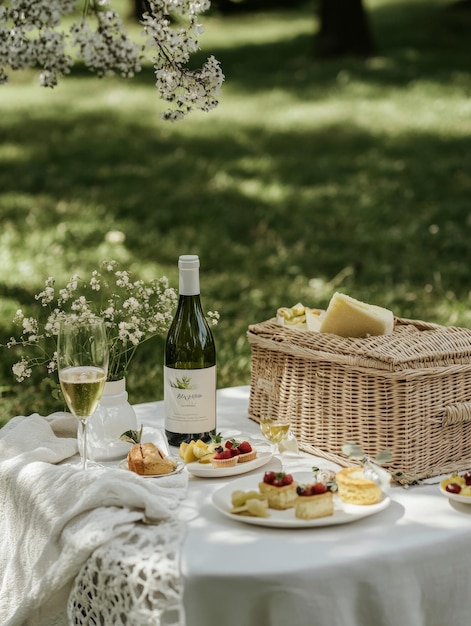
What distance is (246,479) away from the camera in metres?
2.55

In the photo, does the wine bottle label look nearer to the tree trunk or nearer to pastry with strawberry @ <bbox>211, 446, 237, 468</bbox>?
pastry with strawberry @ <bbox>211, 446, 237, 468</bbox>

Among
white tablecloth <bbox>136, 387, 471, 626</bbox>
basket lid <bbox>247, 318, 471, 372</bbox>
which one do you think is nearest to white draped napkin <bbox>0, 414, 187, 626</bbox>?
white tablecloth <bbox>136, 387, 471, 626</bbox>

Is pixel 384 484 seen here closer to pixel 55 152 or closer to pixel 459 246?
pixel 459 246

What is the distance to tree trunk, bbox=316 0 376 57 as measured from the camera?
14453 mm

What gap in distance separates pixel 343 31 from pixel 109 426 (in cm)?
1286

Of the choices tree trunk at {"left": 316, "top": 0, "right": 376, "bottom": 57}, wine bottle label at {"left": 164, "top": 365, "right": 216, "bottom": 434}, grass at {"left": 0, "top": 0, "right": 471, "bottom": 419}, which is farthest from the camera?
tree trunk at {"left": 316, "top": 0, "right": 376, "bottom": 57}

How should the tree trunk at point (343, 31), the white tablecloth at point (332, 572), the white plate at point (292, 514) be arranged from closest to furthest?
the white tablecloth at point (332, 572), the white plate at point (292, 514), the tree trunk at point (343, 31)

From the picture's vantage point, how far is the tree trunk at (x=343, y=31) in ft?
47.4

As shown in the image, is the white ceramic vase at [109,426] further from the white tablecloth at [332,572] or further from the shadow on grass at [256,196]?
the shadow on grass at [256,196]

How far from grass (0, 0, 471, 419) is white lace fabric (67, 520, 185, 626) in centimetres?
271

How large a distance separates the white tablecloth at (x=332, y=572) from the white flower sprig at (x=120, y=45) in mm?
1269

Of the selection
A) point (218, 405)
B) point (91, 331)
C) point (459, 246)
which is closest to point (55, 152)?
point (459, 246)

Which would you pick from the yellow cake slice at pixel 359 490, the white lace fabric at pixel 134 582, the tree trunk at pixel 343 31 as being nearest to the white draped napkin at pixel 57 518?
the white lace fabric at pixel 134 582

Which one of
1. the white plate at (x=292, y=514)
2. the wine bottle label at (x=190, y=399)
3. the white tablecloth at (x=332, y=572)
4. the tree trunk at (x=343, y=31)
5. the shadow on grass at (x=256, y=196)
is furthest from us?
the tree trunk at (x=343, y=31)
